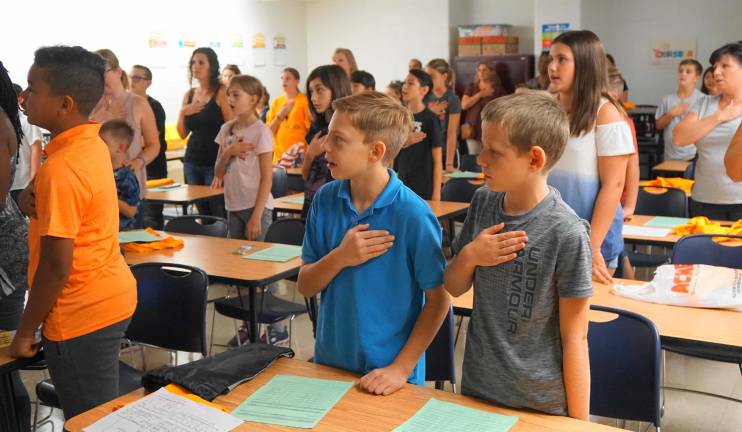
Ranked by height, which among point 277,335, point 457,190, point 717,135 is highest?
point 717,135

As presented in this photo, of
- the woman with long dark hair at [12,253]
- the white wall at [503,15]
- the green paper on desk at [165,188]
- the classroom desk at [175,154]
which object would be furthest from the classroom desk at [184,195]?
the white wall at [503,15]

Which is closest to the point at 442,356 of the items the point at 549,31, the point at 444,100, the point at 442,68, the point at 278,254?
the point at 278,254

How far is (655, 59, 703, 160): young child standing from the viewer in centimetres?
736

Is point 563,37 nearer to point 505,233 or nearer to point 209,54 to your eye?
point 505,233

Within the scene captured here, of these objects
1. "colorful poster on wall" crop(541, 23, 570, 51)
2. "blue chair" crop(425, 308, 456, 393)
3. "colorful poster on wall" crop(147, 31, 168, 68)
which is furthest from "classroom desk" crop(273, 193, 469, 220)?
"colorful poster on wall" crop(541, 23, 570, 51)

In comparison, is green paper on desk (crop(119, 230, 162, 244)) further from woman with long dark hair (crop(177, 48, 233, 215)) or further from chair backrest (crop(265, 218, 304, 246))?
woman with long dark hair (crop(177, 48, 233, 215))

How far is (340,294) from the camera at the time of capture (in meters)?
1.93

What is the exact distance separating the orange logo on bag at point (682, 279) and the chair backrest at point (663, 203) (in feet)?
6.46

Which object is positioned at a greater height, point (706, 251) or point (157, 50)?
point (157, 50)

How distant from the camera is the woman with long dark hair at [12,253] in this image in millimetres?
2562

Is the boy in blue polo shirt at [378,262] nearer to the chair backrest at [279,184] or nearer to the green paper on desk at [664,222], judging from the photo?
the green paper on desk at [664,222]

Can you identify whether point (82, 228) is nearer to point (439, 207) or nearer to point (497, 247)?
Answer: point (497, 247)

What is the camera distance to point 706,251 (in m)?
3.44

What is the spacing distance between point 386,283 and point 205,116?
4202 mm
